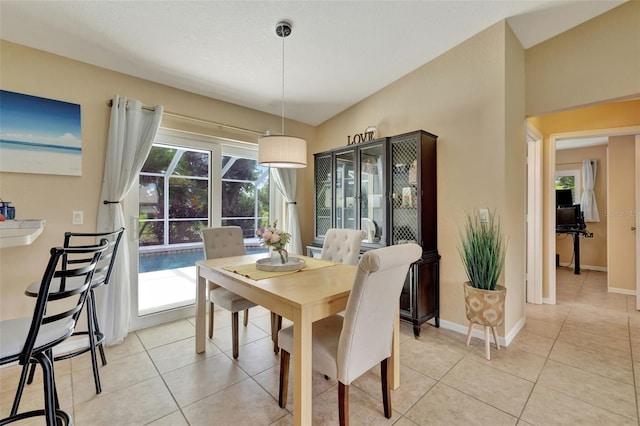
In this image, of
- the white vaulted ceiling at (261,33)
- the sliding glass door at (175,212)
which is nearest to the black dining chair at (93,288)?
the sliding glass door at (175,212)

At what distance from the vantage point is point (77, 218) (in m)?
2.38

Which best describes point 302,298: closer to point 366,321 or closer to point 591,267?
point 366,321

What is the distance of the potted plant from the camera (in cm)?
223

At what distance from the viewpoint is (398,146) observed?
9.43 feet

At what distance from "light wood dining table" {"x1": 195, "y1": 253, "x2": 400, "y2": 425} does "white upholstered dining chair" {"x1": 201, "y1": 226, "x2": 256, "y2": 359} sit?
0.91ft

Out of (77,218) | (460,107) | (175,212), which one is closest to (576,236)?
(460,107)

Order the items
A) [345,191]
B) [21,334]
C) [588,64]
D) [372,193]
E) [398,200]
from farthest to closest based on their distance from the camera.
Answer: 1. [345,191]
2. [372,193]
3. [398,200]
4. [588,64]
5. [21,334]

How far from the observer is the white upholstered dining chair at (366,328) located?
131 cm

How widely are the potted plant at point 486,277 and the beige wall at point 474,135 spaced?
0.64 ft

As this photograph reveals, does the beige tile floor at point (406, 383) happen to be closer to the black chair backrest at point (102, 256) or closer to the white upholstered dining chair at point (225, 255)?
the white upholstered dining chair at point (225, 255)

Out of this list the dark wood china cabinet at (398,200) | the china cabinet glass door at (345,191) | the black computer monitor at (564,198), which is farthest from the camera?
the black computer monitor at (564,198)

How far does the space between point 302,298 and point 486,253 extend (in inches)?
66.1

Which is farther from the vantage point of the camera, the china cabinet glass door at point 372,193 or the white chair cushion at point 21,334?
the china cabinet glass door at point 372,193

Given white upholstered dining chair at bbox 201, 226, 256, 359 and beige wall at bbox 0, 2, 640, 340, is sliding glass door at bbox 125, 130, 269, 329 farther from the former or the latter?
white upholstered dining chair at bbox 201, 226, 256, 359
